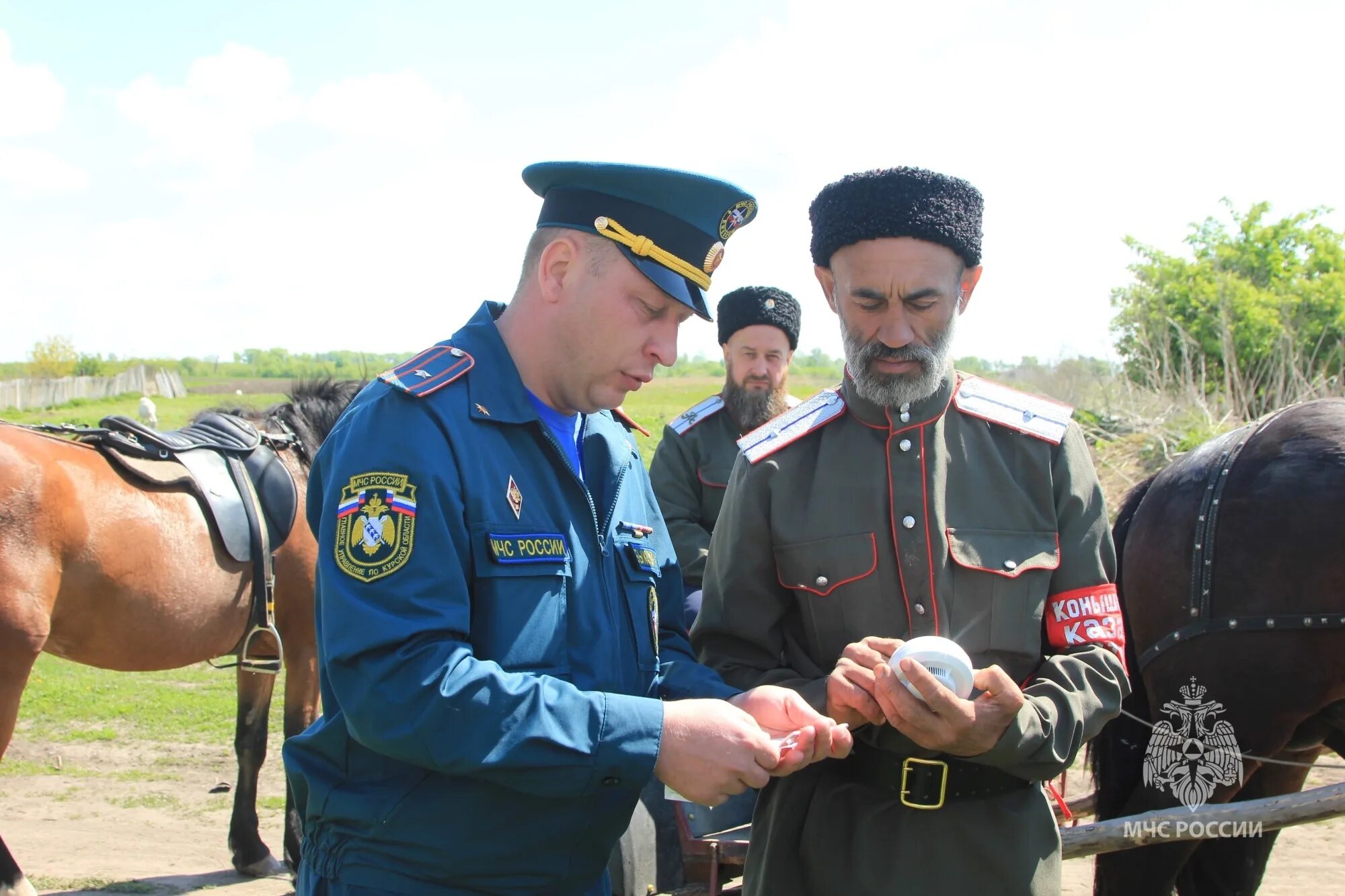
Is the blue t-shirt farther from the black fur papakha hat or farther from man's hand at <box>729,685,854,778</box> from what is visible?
the black fur papakha hat

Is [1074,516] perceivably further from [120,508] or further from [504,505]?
[120,508]

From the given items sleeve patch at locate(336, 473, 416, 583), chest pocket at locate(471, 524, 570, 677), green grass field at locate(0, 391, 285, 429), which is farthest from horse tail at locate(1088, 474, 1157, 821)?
green grass field at locate(0, 391, 285, 429)

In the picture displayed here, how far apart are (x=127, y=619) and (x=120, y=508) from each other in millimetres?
482

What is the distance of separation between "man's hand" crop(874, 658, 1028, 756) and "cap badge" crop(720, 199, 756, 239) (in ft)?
2.91

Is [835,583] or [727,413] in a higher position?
[727,413]

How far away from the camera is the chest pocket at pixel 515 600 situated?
1688mm

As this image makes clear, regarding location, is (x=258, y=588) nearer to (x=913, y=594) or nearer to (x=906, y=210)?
(x=913, y=594)

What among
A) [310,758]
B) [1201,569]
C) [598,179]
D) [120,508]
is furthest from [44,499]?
[1201,569]

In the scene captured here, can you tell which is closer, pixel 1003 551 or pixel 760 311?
pixel 1003 551

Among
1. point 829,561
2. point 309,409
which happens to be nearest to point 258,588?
point 309,409

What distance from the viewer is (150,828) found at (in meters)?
5.55

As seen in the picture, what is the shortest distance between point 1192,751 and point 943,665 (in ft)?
6.49

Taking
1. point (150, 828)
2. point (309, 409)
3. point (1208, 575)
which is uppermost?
point (309, 409)

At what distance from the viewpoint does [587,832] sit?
1792 mm
